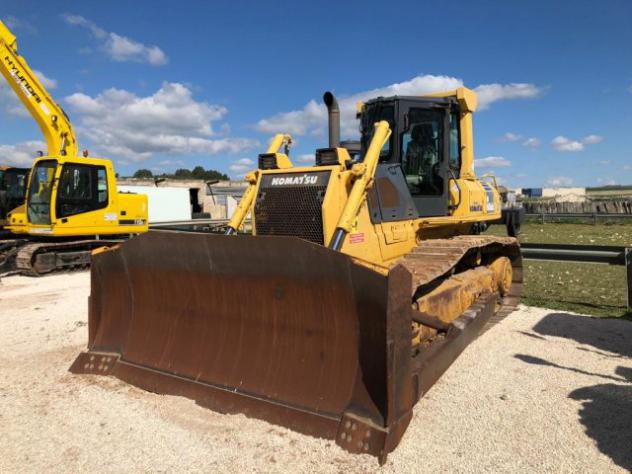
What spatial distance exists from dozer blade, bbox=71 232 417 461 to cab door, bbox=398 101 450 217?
9.50 ft

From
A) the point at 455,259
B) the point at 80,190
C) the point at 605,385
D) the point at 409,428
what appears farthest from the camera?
the point at 80,190

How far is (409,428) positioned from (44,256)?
37.0 ft

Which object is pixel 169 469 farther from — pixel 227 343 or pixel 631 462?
pixel 631 462

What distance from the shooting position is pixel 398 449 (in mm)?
3398

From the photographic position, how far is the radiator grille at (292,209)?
16.2 ft

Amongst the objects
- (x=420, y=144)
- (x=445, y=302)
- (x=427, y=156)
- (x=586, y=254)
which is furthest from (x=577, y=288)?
(x=445, y=302)

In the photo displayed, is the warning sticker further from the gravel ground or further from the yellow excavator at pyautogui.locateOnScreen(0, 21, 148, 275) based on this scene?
the yellow excavator at pyautogui.locateOnScreen(0, 21, 148, 275)

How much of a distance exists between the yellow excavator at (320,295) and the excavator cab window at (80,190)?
795 cm

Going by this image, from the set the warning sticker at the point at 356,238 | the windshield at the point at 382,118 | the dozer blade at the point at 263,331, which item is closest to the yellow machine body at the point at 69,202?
the dozer blade at the point at 263,331

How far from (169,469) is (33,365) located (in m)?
3.05

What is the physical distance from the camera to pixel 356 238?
16.0ft

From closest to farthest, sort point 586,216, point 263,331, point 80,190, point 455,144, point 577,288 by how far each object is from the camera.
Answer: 1. point 263,331
2. point 455,144
3. point 577,288
4. point 80,190
5. point 586,216

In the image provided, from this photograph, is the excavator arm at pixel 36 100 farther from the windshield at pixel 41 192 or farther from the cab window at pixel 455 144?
the cab window at pixel 455 144

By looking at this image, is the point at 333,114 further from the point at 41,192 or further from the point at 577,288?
the point at 41,192
